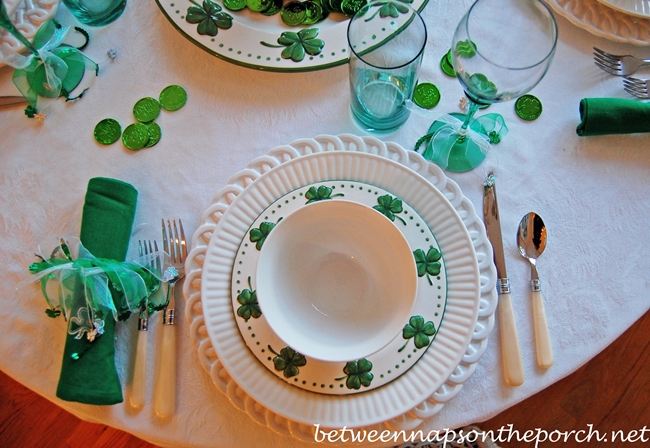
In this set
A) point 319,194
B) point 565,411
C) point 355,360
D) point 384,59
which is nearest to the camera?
point 355,360

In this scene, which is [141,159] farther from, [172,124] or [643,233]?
[643,233]

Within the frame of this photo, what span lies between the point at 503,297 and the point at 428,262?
0.14 m

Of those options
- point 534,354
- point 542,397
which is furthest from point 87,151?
point 542,397

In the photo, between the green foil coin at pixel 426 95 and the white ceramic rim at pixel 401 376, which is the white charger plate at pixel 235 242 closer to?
the white ceramic rim at pixel 401 376

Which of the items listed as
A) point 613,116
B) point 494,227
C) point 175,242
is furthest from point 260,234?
point 613,116

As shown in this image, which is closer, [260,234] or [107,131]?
[260,234]

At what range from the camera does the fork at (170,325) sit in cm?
65

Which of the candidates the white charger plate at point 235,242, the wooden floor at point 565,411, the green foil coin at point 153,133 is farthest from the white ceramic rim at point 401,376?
the wooden floor at point 565,411

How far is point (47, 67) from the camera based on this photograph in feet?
2.56

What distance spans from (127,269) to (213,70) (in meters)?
0.38

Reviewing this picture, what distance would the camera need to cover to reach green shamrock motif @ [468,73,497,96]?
0.65 meters

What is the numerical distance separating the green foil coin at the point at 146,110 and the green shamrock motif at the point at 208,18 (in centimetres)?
14

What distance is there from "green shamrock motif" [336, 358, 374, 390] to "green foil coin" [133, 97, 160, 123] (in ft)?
1.69

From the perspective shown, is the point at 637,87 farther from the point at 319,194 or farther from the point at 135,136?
the point at 135,136
